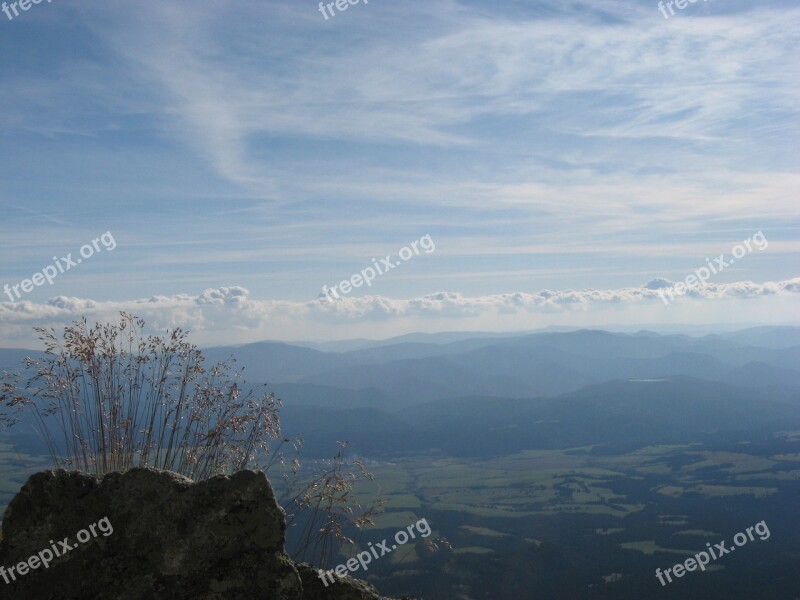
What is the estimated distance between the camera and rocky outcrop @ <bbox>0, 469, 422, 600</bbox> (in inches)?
187

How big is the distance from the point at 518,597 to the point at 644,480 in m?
110

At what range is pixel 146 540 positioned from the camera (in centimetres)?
489

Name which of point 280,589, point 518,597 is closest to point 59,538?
point 280,589

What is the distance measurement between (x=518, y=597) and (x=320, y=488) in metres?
93.8

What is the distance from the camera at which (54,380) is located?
24.7ft

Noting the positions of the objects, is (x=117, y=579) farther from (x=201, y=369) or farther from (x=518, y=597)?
(x=518, y=597)

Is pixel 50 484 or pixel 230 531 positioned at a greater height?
pixel 50 484

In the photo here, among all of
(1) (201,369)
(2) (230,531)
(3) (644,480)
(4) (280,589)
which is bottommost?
(3) (644,480)

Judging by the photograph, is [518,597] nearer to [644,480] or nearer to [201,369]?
A: [201,369]

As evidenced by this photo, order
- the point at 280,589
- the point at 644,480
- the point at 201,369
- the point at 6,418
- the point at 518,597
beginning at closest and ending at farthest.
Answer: the point at 280,589 < the point at 6,418 < the point at 201,369 < the point at 518,597 < the point at 644,480

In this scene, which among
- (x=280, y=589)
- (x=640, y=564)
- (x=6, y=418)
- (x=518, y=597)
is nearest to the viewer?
(x=280, y=589)

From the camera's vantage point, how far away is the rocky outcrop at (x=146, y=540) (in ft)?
15.6

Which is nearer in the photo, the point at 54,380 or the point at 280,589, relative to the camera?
the point at 280,589

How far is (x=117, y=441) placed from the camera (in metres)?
7.26
